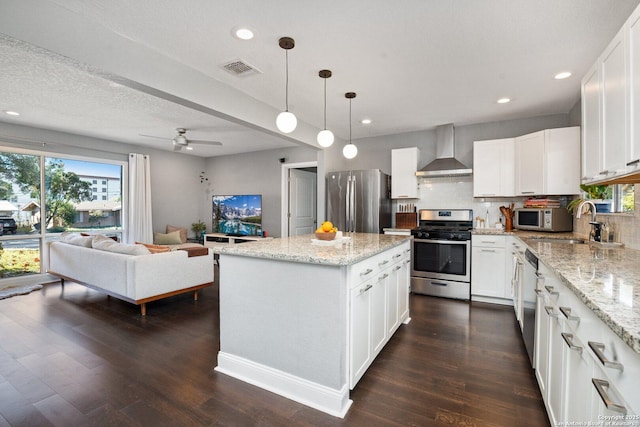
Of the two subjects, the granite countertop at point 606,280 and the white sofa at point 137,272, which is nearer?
the granite countertop at point 606,280

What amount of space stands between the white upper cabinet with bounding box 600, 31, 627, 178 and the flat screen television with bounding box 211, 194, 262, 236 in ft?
18.4

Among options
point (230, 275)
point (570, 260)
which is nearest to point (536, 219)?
point (570, 260)

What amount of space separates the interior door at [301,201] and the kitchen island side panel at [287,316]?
3986mm

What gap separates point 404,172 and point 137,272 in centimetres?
395

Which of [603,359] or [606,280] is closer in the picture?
[603,359]

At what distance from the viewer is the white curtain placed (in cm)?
592

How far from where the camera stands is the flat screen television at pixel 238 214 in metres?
6.58

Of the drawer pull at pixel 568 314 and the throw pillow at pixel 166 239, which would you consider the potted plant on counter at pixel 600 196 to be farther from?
the throw pillow at pixel 166 239

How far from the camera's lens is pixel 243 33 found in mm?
2207

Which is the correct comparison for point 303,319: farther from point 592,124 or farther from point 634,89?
point 592,124

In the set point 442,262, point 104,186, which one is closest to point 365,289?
point 442,262

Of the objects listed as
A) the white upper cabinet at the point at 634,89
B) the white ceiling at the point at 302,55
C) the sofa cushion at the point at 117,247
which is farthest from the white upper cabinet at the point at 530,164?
the sofa cushion at the point at 117,247

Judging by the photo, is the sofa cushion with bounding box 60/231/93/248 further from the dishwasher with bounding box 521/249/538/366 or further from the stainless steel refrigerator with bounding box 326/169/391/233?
the dishwasher with bounding box 521/249/538/366

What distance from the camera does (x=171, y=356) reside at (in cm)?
250
